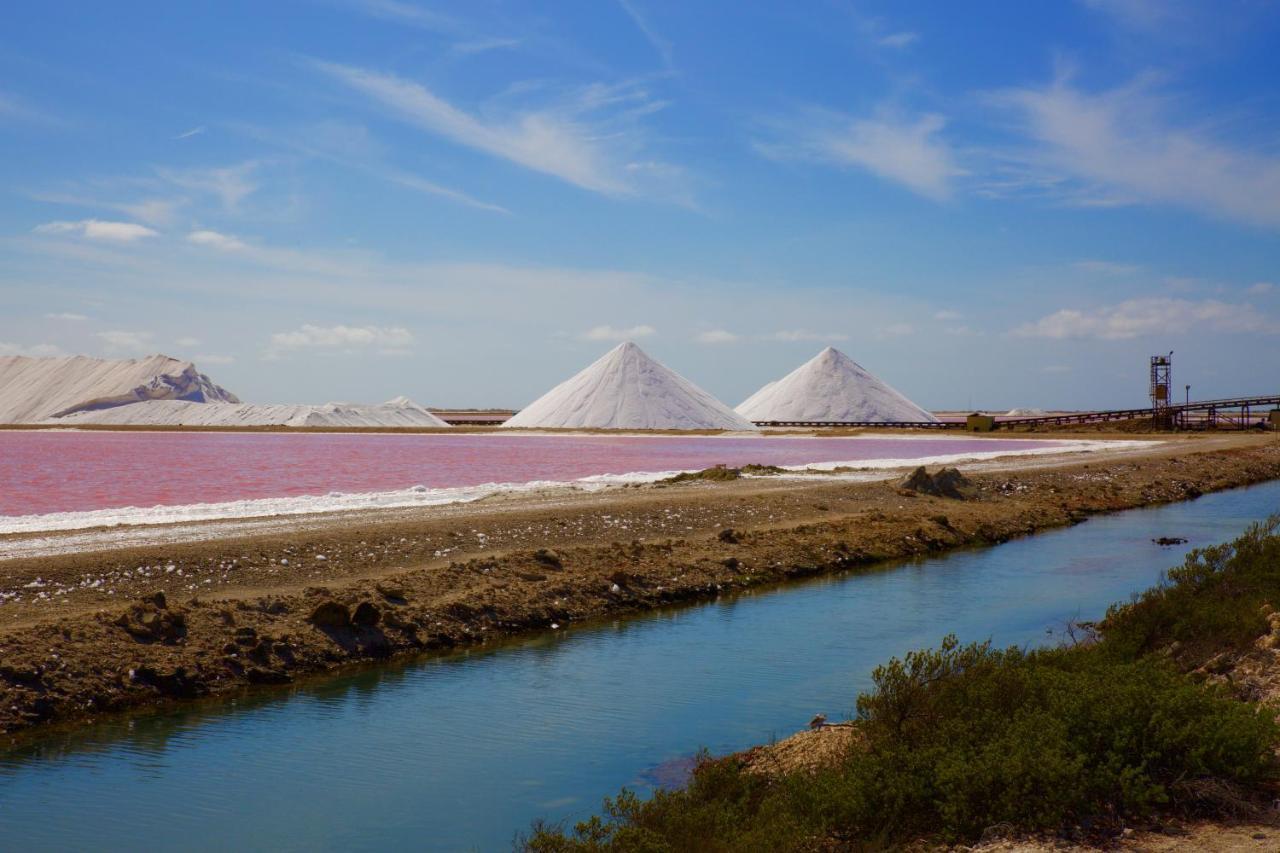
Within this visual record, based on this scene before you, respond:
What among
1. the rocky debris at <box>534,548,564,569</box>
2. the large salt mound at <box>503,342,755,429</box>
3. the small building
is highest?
the large salt mound at <box>503,342,755,429</box>

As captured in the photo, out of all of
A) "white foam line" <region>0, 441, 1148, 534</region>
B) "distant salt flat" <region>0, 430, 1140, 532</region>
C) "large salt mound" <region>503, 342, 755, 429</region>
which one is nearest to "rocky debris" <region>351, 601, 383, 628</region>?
"white foam line" <region>0, 441, 1148, 534</region>

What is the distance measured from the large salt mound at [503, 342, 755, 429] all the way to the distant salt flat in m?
23.7

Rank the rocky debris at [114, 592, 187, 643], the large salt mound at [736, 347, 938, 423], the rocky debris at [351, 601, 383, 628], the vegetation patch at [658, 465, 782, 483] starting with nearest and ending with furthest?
1. the rocky debris at [114, 592, 187, 643]
2. the rocky debris at [351, 601, 383, 628]
3. the vegetation patch at [658, 465, 782, 483]
4. the large salt mound at [736, 347, 938, 423]

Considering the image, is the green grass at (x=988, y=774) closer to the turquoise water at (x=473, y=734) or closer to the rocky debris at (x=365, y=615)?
the turquoise water at (x=473, y=734)

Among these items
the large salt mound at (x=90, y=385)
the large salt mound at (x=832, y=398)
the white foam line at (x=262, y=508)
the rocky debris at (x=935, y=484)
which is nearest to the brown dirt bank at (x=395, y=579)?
the rocky debris at (x=935, y=484)

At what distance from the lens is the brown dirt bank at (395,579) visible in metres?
9.09

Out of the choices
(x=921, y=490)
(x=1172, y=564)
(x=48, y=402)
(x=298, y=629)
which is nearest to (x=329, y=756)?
(x=298, y=629)

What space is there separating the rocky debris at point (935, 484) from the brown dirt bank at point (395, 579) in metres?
1.25

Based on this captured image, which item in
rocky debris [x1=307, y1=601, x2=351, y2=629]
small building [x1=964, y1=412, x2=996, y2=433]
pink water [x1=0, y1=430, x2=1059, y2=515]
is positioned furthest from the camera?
small building [x1=964, y1=412, x2=996, y2=433]

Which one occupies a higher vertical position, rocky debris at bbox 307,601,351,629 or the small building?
the small building

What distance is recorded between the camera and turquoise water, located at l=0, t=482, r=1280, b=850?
650cm

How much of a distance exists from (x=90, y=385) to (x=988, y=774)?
121m

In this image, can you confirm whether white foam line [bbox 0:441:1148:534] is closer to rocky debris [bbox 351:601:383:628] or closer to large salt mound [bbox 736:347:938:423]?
rocky debris [bbox 351:601:383:628]

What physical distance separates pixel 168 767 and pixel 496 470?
1020 inches
